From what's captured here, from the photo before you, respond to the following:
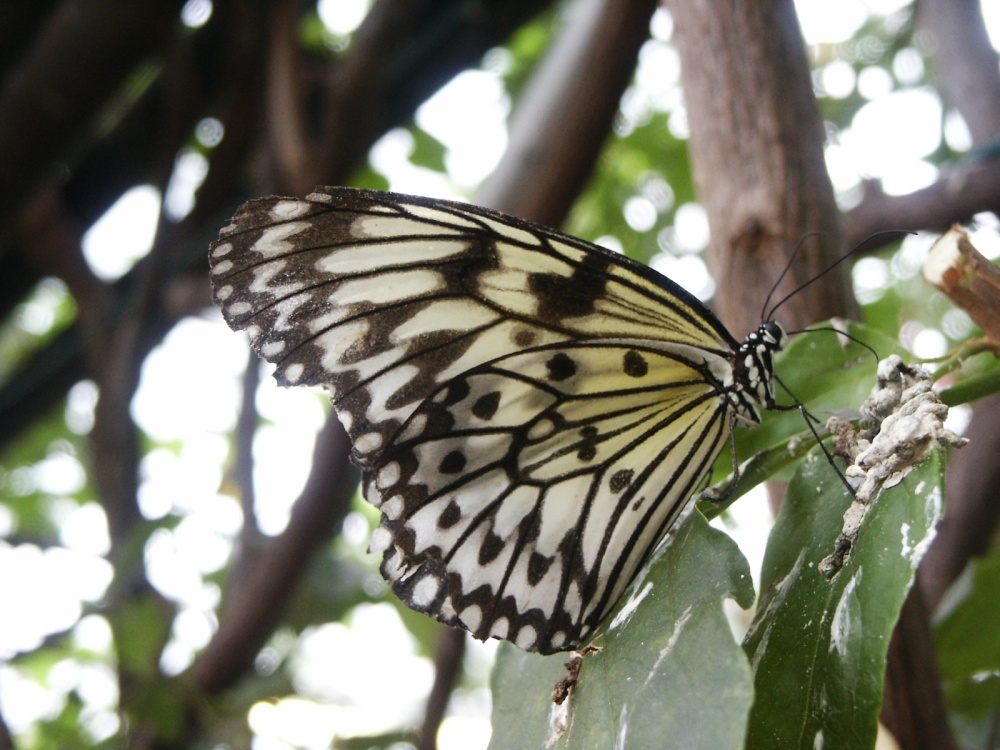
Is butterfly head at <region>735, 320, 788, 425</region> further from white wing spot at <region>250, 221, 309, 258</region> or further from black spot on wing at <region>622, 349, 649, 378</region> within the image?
white wing spot at <region>250, 221, 309, 258</region>

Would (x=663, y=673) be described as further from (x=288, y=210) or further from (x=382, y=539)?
(x=288, y=210)

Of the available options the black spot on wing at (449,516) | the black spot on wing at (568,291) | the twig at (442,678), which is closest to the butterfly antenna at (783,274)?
the black spot on wing at (568,291)

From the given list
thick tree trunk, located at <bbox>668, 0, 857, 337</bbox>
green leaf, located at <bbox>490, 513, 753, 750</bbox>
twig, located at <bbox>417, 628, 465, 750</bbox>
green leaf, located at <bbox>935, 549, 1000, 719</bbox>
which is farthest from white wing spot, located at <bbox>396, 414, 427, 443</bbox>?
twig, located at <bbox>417, 628, 465, 750</bbox>

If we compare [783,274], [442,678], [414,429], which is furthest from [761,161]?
[442,678]

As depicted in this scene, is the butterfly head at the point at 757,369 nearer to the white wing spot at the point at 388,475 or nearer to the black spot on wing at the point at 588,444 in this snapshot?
the black spot on wing at the point at 588,444

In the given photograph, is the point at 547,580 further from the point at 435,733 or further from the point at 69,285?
the point at 69,285

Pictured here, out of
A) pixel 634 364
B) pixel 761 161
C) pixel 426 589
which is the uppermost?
pixel 761 161

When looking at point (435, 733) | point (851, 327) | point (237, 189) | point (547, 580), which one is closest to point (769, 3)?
point (851, 327)
